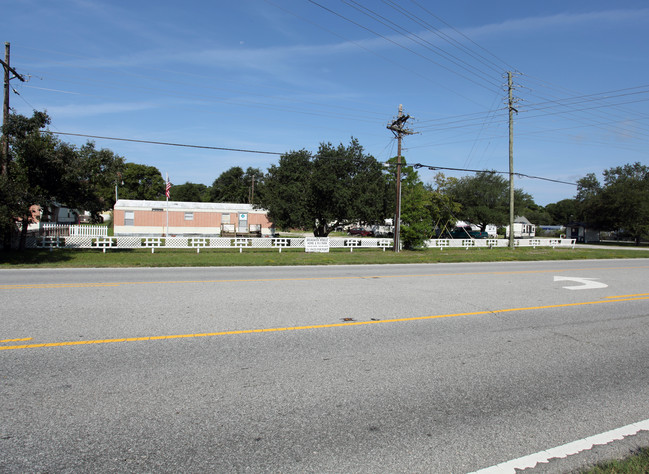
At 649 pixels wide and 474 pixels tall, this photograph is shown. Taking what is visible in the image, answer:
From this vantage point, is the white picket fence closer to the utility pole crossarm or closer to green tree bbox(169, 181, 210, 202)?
the utility pole crossarm

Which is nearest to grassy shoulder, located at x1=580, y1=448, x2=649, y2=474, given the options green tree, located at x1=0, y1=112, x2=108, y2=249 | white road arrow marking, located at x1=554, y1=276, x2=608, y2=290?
white road arrow marking, located at x1=554, y1=276, x2=608, y2=290

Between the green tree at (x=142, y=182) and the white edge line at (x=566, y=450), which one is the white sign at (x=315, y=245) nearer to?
the white edge line at (x=566, y=450)

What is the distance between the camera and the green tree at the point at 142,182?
8875 centimetres

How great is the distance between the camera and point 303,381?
4516 mm

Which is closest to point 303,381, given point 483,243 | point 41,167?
point 41,167

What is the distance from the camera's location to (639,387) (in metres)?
4.68

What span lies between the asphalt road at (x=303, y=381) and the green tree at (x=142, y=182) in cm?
8843

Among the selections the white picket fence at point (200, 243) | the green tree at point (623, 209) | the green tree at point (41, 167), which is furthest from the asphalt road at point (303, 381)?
the green tree at point (623, 209)

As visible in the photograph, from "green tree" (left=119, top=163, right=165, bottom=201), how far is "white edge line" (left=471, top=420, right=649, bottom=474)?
9322 centimetres

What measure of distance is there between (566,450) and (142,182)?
332 ft

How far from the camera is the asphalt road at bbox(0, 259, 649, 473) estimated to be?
319 cm

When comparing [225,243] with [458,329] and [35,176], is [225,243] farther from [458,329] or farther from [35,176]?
[458,329]

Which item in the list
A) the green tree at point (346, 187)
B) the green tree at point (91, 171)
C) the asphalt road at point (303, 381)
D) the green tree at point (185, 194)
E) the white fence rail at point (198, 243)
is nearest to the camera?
the asphalt road at point (303, 381)

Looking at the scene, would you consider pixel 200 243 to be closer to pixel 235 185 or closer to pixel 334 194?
pixel 334 194
